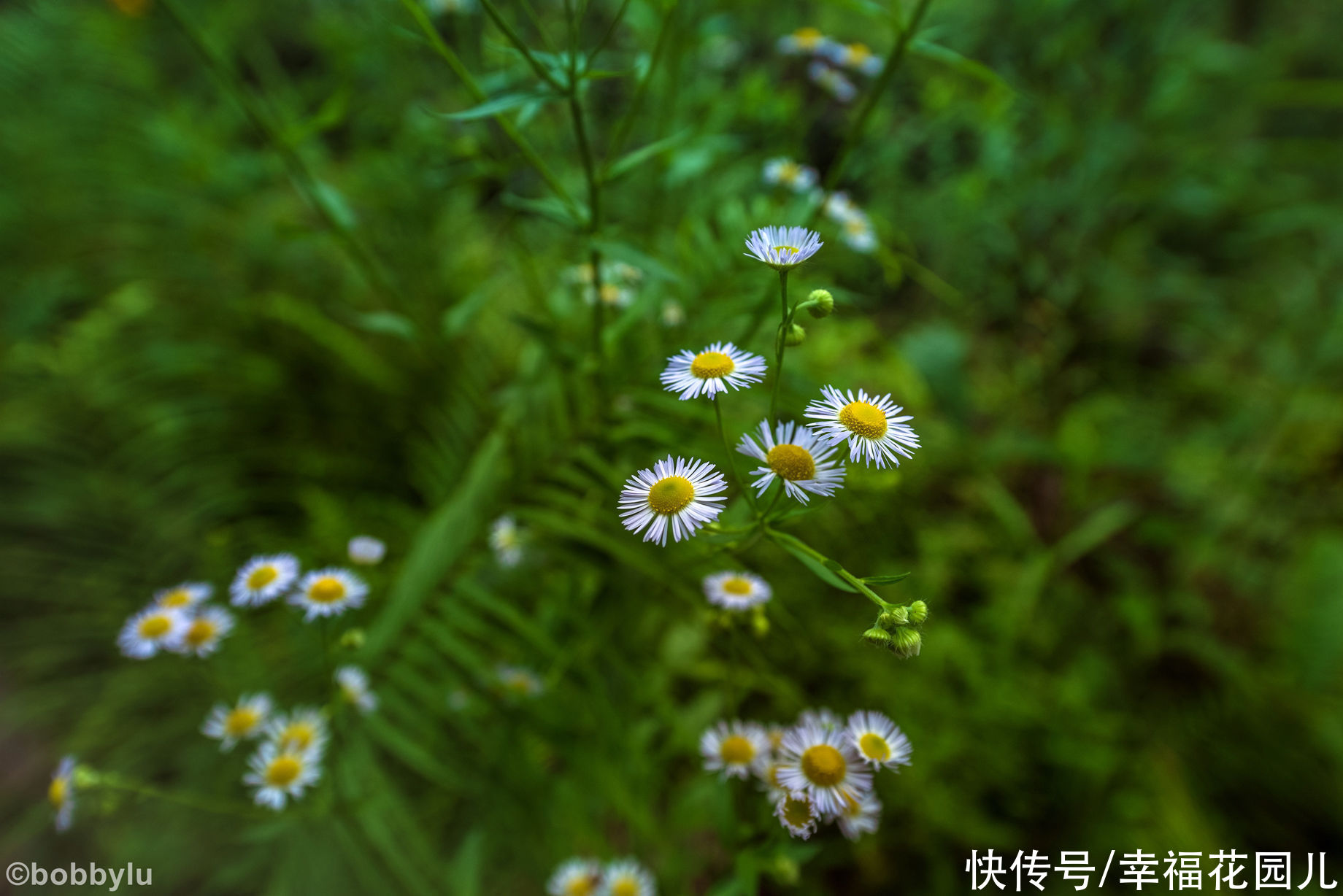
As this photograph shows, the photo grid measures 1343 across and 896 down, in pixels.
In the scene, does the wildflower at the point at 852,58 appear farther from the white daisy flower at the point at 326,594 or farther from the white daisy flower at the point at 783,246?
the white daisy flower at the point at 326,594

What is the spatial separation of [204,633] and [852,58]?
37.6 inches

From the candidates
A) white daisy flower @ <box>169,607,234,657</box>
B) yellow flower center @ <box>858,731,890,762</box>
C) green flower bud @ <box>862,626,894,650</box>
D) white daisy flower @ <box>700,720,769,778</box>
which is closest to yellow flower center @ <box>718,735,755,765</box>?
white daisy flower @ <box>700,720,769,778</box>

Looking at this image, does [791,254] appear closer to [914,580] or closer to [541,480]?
[541,480]

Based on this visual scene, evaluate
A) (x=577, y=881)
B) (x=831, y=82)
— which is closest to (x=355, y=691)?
(x=577, y=881)

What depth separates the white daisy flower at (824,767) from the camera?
0.43m

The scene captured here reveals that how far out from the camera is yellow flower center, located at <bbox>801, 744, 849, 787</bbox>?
0.44m

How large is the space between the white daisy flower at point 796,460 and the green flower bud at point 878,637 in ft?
0.24

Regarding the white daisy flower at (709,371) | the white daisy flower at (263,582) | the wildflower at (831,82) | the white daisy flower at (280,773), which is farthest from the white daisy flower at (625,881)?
the wildflower at (831,82)

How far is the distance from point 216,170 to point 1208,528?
6.62 ft

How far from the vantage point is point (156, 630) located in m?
0.59

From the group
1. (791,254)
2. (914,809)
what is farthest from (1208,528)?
(791,254)

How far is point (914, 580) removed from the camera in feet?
3.36

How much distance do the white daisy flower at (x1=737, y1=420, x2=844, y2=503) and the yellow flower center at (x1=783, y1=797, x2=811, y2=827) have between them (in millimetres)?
186

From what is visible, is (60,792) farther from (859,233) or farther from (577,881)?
(859,233)
